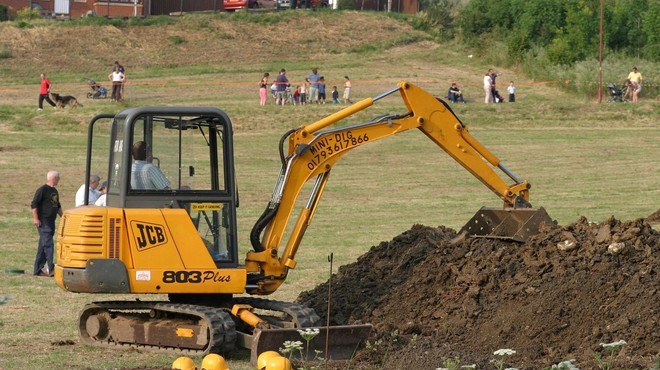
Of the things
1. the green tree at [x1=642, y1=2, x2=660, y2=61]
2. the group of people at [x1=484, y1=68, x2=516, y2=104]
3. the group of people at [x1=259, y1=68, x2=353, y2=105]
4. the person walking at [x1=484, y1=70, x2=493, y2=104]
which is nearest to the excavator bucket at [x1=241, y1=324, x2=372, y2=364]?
the group of people at [x1=259, y1=68, x2=353, y2=105]

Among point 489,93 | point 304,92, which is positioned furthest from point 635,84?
point 304,92

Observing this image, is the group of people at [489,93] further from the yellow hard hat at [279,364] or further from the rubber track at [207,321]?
the yellow hard hat at [279,364]

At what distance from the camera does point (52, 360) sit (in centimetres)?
1309

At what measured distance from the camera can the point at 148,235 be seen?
13125 mm

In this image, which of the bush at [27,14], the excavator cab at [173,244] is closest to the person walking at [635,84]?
the bush at [27,14]

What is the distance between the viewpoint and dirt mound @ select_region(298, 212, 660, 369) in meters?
13.0

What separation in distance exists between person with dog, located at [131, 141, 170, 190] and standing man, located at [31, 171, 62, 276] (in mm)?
7636

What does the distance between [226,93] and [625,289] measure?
4006 centimetres

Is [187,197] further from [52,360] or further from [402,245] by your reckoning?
[402,245]

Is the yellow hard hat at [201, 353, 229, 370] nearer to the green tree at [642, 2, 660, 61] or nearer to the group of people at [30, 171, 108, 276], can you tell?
the group of people at [30, 171, 108, 276]

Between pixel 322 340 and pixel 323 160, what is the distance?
247 centimetres

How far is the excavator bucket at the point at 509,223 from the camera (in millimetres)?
15477

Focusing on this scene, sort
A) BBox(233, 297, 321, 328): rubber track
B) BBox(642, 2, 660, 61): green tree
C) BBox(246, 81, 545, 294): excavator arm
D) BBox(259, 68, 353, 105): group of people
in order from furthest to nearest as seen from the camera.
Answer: BBox(642, 2, 660, 61): green tree, BBox(259, 68, 353, 105): group of people, BBox(246, 81, 545, 294): excavator arm, BBox(233, 297, 321, 328): rubber track

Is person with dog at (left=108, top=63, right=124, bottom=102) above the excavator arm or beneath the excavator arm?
beneath
